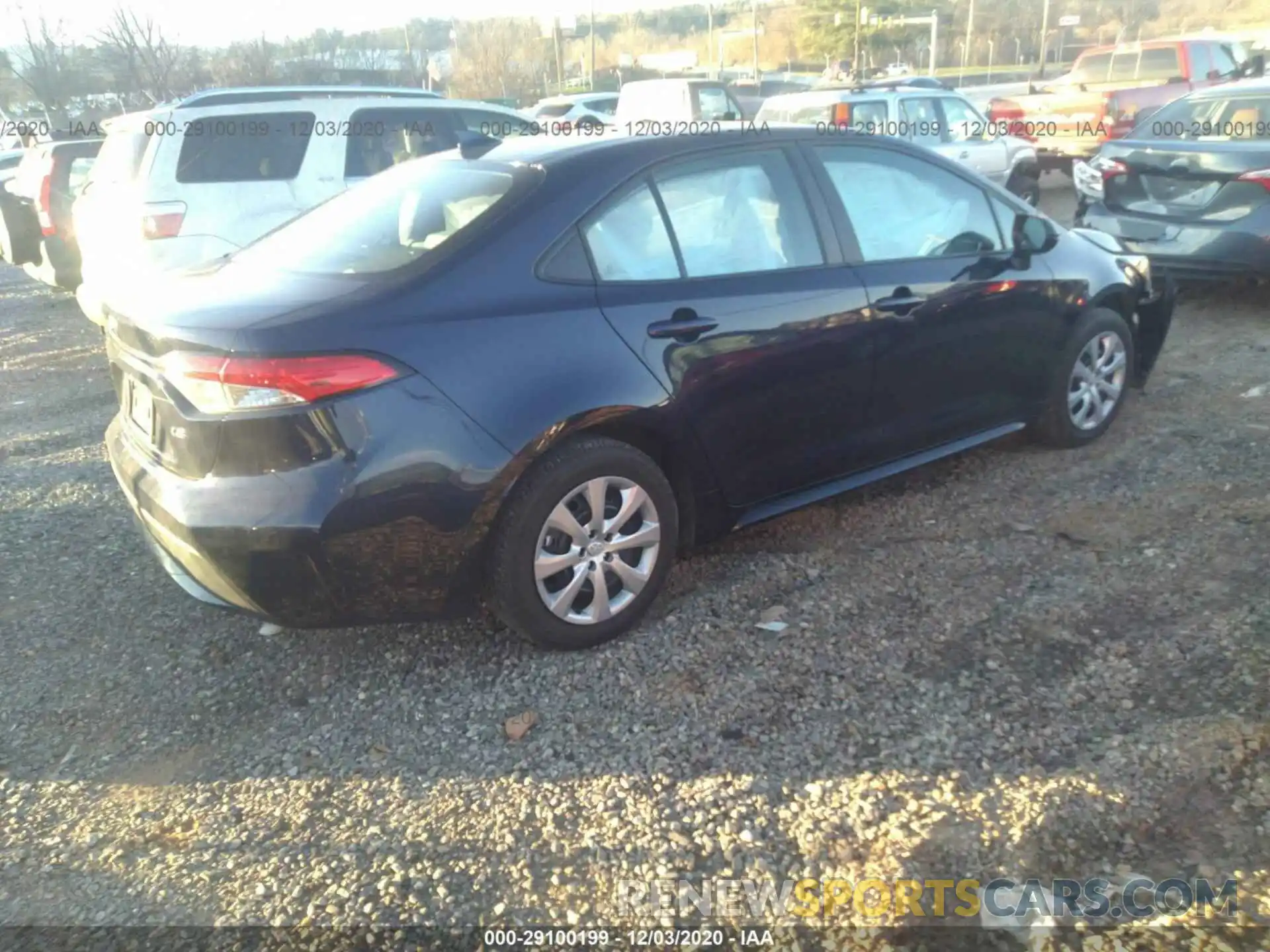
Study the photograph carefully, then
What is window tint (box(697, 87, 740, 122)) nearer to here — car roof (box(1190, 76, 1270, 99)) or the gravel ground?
car roof (box(1190, 76, 1270, 99))

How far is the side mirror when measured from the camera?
4.41 m

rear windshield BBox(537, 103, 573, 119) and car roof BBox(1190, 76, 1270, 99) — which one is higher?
car roof BBox(1190, 76, 1270, 99)

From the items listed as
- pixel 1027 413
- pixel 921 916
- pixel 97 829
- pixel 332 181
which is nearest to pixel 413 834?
pixel 97 829

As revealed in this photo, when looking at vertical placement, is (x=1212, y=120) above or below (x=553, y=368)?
below

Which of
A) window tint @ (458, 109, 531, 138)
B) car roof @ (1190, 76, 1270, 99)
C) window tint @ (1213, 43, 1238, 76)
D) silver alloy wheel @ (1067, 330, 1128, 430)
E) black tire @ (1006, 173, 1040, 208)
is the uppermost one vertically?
window tint @ (458, 109, 531, 138)

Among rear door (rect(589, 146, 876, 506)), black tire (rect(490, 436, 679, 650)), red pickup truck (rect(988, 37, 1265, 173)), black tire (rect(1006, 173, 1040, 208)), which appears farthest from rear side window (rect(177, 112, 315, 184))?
red pickup truck (rect(988, 37, 1265, 173))

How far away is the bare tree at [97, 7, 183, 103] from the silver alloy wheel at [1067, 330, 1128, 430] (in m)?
24.6

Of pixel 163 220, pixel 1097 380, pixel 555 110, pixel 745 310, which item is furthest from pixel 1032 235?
pixel 555 110

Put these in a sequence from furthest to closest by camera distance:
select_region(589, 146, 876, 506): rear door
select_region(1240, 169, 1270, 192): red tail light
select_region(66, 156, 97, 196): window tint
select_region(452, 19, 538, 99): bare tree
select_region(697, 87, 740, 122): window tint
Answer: select_region(452, 19, 538, 99): bare tree < select_region(697, 87, 740, 122): window tint < select_region(66, 156, 97, 196): window tint < select_region(1240, 169, 1270, 192): red tail light < select_region(589, 146, 876, 506): rear door

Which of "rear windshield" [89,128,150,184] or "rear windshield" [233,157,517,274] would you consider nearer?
"rear windshield" [233,157,517,274]

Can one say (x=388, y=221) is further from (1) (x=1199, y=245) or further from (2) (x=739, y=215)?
(1) (x=1199, y=245)

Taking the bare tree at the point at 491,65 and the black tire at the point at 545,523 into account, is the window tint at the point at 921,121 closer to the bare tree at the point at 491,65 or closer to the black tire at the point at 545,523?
the black tire at the point at 545,523

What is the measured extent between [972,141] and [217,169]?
8.50 metres

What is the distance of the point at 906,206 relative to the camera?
4.09 meters
